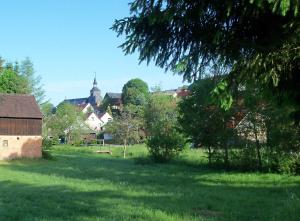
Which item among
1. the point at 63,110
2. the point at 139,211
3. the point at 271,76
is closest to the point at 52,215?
the point at 139,211

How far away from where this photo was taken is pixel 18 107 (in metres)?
48.4

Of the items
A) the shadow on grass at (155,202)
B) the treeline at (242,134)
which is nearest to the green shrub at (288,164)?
the treeline at (242,134)

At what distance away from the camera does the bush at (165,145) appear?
40188 millimetres

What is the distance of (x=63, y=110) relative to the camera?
8944 cm

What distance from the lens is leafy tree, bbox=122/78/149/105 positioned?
116 metres

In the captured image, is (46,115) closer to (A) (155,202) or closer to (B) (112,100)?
(B) (112,100)

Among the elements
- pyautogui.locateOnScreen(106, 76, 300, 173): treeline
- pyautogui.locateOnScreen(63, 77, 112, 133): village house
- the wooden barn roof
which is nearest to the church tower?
pyautogui.locateOnScreen(63, 77, 112, 133): village house

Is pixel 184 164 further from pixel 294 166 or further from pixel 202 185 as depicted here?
pixel 202 185

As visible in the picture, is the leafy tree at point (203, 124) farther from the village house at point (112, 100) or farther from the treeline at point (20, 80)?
the village house at point (112, 100)

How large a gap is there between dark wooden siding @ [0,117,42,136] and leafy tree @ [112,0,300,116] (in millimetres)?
43109

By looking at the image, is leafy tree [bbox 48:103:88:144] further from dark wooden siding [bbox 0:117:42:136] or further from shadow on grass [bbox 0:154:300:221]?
shadow on grass [bbox 0:154:300:221]

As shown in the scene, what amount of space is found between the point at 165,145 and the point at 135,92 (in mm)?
77763

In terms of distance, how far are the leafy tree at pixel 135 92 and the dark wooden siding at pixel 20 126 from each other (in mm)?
64980

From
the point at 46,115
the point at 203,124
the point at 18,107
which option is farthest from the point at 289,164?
the point at 46,115
